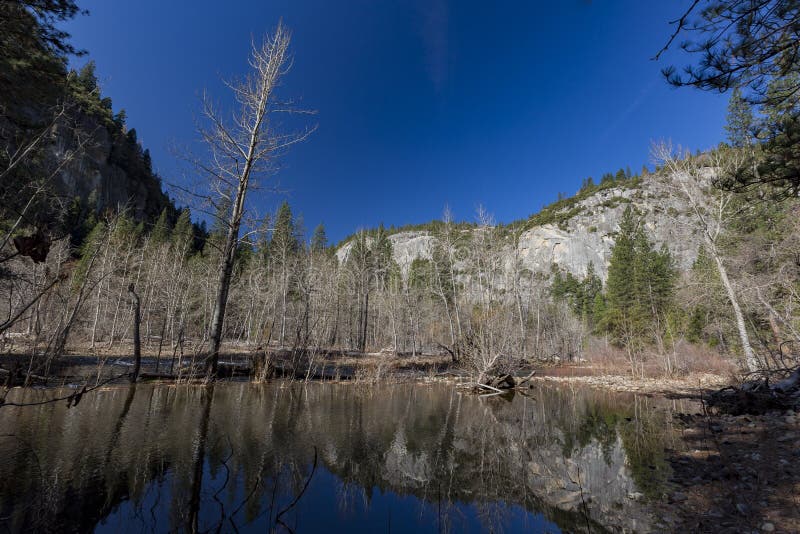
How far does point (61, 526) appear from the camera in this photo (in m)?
2.71

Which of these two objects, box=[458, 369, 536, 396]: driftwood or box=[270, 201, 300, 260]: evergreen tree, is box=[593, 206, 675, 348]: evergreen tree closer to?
box=[458, 369, 536, 396]: driftwood

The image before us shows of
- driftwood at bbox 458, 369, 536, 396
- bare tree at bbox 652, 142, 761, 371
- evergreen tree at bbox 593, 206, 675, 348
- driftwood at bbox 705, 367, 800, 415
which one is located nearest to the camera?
driftwood at bbox 705, 367, 800, 415

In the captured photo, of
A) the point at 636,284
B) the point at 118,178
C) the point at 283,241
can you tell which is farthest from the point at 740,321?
the point at 118,178

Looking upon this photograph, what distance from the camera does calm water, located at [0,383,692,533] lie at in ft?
10.4

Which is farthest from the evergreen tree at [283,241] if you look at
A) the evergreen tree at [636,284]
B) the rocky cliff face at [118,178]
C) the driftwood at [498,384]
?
the rocky cliff face at [118,178]

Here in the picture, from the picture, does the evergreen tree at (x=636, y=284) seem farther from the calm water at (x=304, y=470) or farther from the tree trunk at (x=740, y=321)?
the calm water at (x=304, y=470)

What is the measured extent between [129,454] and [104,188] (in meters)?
91.3

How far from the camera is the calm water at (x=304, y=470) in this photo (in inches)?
124

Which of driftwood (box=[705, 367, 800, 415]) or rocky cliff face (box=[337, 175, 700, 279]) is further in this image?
rocky cliff face (box=[337, 175, 700, 279])

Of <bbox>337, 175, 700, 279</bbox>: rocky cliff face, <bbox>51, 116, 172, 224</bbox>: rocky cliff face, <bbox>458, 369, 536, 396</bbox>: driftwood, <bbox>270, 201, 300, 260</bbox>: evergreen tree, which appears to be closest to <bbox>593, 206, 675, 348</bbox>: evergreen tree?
<bbox>337, 175, 700, 279</bbox>: rocky cliff face

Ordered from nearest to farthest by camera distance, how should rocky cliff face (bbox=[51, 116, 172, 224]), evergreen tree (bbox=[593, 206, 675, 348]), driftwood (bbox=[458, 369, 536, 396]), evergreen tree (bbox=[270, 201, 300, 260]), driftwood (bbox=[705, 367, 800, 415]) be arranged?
1. driftwood (bbox=[705, 367, 800, 415])
2. driftwood (bbox=[458, 369, 536, 396])
3. evergreen tree (bbox=[270, 201, 300, 260])
4. evergreen tree (bbox=[593, 206, 675, 348])
5. rocky cliff face (bbox=[51, 116, 172, 224])

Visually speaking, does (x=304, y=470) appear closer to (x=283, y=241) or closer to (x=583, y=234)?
(x=283, y=241)

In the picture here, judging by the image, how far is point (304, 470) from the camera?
4.25 m

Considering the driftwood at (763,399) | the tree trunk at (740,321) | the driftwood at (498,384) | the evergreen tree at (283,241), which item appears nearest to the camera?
the driftwood at (763,399)
